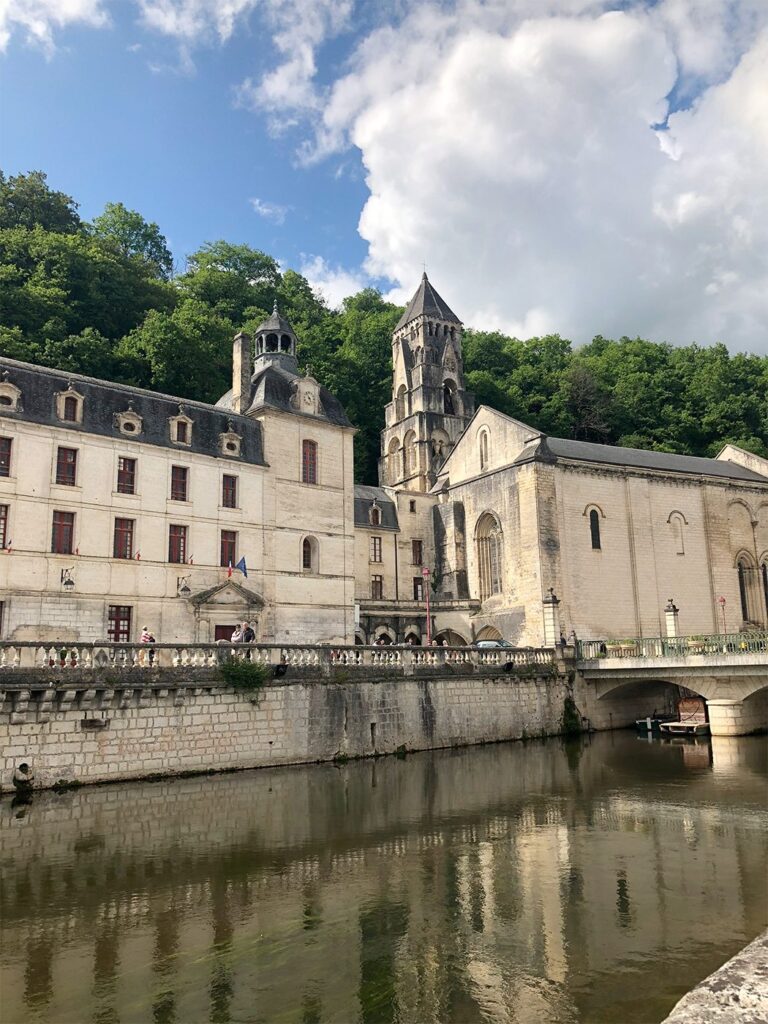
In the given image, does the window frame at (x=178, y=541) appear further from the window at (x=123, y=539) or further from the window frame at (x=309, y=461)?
the window frame at (x=309, y=461)

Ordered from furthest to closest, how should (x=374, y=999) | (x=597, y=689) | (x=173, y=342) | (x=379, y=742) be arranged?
(x=173, y=342)
(x=597, y=689)
(x=379, y=742)
(x=374, y=999)

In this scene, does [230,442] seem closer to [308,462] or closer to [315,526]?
[308,462]

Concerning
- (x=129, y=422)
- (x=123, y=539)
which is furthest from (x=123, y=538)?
(x=129, y=422)

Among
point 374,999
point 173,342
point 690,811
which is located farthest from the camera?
point 173,342

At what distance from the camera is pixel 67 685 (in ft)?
60.4

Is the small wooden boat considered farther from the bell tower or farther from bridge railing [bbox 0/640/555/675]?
the bell tower

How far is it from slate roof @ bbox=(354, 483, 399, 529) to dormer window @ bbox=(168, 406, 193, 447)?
13169 mm

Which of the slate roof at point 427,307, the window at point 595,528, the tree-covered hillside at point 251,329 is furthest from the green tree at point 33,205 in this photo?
the window at point 595,528

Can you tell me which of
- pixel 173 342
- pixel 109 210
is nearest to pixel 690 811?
pixel 173 342

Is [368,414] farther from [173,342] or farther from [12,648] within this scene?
[12,648]

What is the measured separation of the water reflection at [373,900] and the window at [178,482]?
12685 mm

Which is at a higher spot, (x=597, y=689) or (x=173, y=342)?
(x=173, y=342)

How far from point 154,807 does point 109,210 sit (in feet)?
223

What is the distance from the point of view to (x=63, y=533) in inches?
1047
